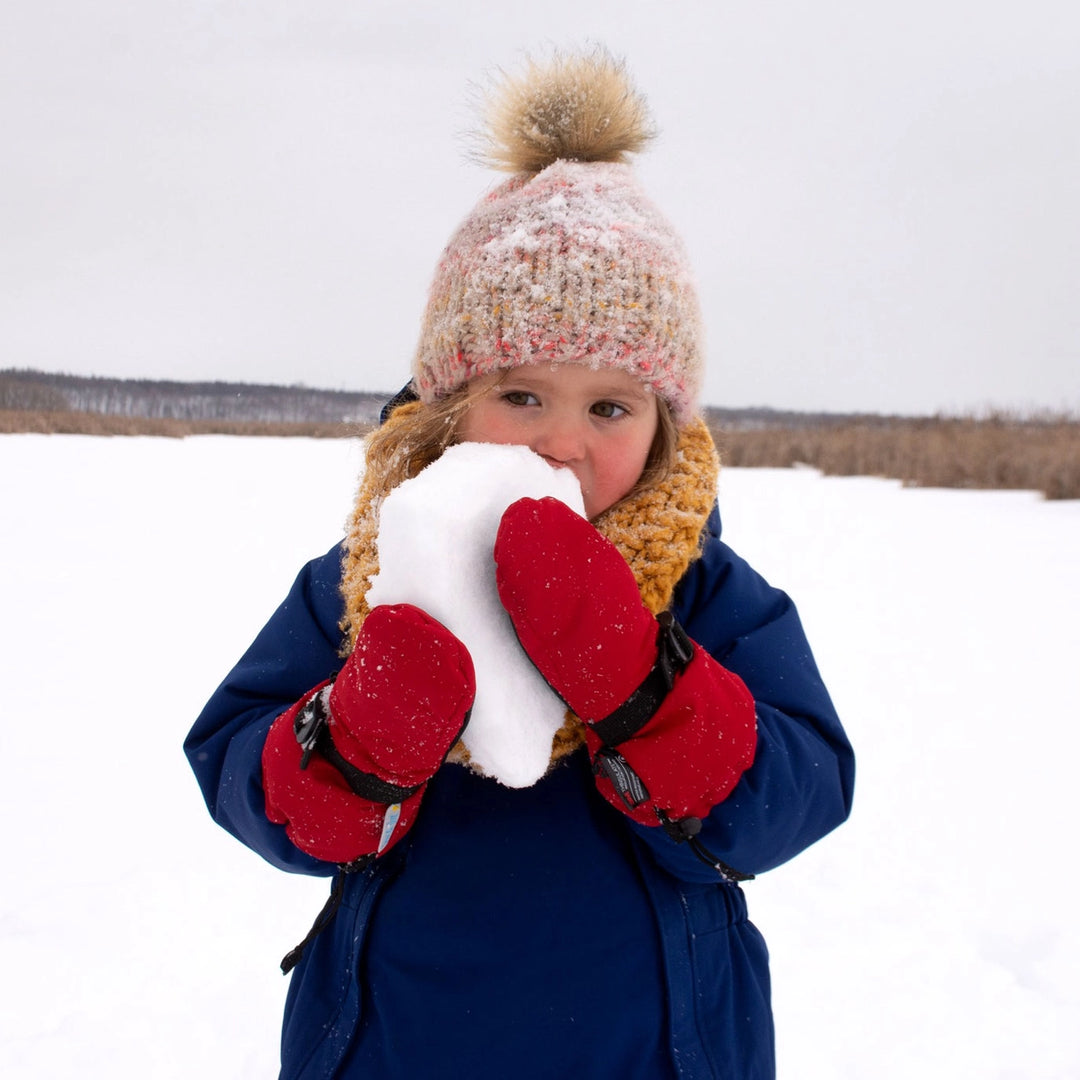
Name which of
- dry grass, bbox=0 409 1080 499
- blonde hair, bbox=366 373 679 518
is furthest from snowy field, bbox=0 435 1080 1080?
dry grass, bbox=0 409 1080 499

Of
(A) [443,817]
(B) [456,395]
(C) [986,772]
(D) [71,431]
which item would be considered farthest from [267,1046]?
(D) [71,431]

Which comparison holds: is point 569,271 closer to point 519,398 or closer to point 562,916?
point 519,398

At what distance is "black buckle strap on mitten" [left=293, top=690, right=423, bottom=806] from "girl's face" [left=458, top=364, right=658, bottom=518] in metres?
0.41

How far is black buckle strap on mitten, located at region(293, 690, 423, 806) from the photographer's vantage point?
0.85m

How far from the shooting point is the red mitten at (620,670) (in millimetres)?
858

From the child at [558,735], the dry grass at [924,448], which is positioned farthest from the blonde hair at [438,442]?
the dry grass at [924,448]

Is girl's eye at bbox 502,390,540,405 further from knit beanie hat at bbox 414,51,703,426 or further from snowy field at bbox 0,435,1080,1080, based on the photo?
snowy field at bbox 0,435,1080,1080

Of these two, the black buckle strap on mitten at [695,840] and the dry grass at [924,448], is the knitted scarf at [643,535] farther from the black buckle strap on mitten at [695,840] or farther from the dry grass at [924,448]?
the dry grass at [924,448]

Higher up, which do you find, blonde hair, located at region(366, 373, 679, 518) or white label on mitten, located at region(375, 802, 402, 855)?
blonde hair, located at region(366, 373, 679, 518)

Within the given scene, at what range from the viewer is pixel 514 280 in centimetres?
113

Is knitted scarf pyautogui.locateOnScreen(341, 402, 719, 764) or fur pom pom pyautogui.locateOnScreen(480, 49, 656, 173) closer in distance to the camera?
knitted scarf pyautogui.locateOnScreen(341, 402, 719, 764)

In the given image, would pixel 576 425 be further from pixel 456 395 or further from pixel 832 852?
pixel 832 852

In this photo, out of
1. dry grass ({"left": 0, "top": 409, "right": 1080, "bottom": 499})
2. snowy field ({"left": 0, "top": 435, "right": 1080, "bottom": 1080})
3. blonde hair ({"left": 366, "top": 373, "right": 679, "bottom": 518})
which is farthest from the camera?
dry grass ({"left": 0, "top": 409, "right": 1080, "bottom": 499})

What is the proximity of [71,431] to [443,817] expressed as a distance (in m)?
21.5
